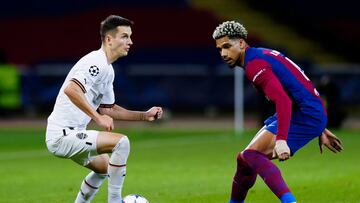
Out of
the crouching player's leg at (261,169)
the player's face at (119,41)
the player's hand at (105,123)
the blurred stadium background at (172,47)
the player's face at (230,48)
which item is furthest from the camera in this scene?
the blurred stadium background at (172,47)

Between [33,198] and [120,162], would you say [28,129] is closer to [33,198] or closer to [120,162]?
[33,198]

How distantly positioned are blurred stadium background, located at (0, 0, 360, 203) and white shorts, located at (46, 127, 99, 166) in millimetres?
5637

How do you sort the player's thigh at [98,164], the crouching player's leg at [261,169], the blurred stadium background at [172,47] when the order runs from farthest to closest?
1. the blurred stadium background at [172,47]
2. the player's thigh at [98,164]
3. the crouching player's leg at [261,169]

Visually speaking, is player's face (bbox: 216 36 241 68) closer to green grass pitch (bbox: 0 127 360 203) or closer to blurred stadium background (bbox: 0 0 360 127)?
green grass pitch (bbox: 0 127 360 203)

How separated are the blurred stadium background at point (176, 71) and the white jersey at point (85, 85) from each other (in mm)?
5602

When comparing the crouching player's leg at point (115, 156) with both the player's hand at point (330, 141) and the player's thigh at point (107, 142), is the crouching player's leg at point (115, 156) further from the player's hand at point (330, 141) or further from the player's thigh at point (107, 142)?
the player's hand at point (330, 141)

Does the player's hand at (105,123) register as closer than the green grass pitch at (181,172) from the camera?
Yes

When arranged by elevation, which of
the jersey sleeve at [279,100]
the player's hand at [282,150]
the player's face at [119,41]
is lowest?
the player's hand at [282,150]

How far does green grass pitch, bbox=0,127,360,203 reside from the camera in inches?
519

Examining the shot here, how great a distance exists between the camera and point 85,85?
10.4m

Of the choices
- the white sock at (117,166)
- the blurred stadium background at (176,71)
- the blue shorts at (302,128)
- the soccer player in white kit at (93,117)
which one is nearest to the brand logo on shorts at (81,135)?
the soccer player in white kit at (93,117)

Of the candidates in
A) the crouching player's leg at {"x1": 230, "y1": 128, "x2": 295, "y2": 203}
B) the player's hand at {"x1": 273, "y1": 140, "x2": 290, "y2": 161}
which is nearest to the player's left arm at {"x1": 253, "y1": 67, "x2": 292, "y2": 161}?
the player's hand at {"x1": 273, "y1": 140, "x2": 290, "y2": 161}

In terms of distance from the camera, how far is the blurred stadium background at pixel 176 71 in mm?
20016

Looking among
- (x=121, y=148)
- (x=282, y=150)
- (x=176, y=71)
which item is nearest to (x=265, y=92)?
(x=282, y=150)
